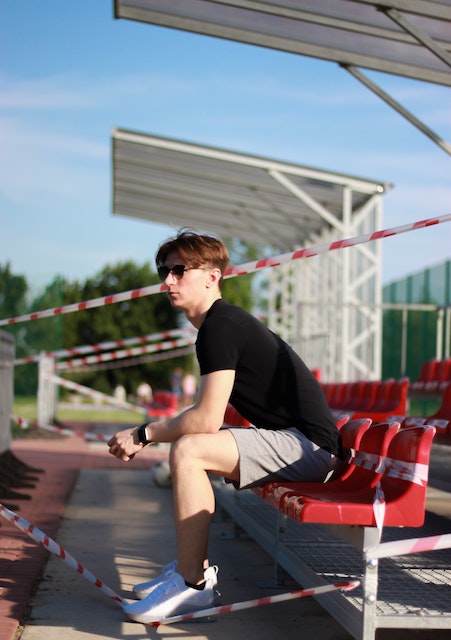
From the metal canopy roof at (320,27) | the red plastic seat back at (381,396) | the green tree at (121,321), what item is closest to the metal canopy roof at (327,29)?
the metal canopy roof at (320,27)

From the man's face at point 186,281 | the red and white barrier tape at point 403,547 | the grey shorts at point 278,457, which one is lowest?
the red and white barrier tape at point 403,547

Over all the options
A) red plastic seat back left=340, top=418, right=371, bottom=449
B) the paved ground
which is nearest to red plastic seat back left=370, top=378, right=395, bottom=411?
the paved ground

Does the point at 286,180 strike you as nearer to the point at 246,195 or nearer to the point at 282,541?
the point at 246,195

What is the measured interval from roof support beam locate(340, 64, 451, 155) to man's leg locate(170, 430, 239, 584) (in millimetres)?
6365

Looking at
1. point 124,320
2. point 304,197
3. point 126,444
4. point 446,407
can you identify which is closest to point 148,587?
point 126,444

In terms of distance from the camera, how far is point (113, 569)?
5.88 meters

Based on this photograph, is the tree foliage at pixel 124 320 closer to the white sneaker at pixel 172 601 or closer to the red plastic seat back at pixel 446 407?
the red plastic seat back at pixel 446 407

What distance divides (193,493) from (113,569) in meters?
1.79

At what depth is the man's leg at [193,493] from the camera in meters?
4.29

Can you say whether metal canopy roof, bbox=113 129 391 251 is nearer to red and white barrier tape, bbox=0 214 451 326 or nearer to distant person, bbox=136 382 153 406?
distant person, bbox=136 382 153 406

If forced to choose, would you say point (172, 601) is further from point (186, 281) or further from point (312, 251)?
point (312, 251)

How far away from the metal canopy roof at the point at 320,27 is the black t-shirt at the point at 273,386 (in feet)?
16.9

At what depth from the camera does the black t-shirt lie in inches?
181

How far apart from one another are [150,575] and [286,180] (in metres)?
13.4
